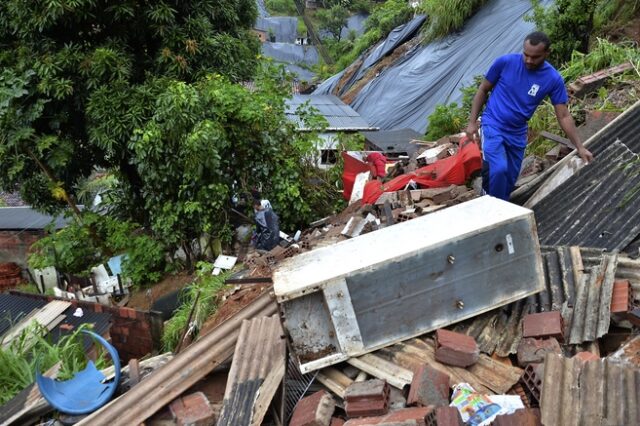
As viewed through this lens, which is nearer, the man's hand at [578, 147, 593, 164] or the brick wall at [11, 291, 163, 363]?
the man's hand at [578, 147, 593, 164]

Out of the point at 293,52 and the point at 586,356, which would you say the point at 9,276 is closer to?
the point at 586,356

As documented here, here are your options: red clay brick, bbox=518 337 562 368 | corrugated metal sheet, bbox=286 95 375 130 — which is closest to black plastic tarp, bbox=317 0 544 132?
corrugated metal sheet, bbox=286 95 375 130

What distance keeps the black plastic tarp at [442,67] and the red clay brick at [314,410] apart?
451 inches

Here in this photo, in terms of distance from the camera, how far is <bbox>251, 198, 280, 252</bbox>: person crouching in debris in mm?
7172

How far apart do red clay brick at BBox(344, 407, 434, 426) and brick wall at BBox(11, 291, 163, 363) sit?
3181 millimetres

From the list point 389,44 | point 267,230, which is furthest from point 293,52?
point 267,230

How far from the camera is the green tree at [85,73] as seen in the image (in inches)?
294

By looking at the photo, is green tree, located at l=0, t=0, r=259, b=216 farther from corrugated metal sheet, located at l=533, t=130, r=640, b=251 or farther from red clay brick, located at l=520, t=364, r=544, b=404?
red clay brick, located at l=520, t=364, r=544, b=404

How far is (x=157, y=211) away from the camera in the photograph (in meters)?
8.00

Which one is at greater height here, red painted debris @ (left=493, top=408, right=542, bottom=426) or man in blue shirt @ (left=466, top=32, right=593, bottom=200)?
man in blue shirt @ (left=466, top=32, right=593, bottom=200)

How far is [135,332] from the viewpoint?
5414 mm

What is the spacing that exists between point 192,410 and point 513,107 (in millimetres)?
3269

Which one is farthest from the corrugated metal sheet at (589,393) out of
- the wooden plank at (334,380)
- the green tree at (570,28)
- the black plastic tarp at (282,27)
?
the black plastic tarp at (282,27)

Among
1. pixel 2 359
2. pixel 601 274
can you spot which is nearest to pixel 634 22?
pixel 601 274
